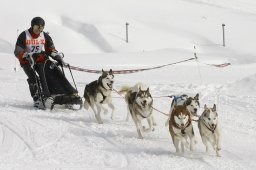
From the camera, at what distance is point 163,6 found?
27.9 m

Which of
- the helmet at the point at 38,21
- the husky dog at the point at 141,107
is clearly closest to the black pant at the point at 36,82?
the helmet at the point at 38,21

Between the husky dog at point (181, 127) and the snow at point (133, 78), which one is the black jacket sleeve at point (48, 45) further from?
the husky dog at point (181, 127)

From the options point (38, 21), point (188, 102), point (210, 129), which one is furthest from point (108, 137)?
point (38, 21)

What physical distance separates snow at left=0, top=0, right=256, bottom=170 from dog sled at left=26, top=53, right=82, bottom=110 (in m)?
0.22

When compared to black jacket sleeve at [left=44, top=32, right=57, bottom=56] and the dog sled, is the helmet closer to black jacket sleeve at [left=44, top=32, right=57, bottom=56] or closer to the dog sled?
black jacket sleeve at [left=44, top=32, right=57, bottom=56]

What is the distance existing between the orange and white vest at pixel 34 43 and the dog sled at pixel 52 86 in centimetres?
28

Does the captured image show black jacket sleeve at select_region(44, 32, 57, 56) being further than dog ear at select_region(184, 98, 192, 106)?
Yes

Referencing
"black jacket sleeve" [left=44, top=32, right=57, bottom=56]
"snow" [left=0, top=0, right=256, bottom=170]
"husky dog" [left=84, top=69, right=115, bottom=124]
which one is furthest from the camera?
"black jacket sleeve" [left=44, top=32, right=57, bottom=56]

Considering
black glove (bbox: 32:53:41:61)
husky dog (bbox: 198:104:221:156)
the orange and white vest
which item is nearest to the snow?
husky dog (bbox: 198:104:221:156)

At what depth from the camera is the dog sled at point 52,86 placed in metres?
9.39

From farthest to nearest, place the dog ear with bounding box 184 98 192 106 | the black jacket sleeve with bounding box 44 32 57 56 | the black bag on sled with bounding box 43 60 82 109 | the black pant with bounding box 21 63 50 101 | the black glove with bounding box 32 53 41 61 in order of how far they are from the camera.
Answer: the black jacket sleeve with bounding box 44 32 57 56
the black glove with bounding box 32 53 41 61
the black pant with bounding box 21 63 50 101
the black bag on sled with bounding box 43 60 82 109
the dog ear with bounding box 184 98 192 106

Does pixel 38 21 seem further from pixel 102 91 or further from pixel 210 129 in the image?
pixel 210 129

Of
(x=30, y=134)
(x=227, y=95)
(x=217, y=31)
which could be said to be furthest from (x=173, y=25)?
(x=30, y=134)

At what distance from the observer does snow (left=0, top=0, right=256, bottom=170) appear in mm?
6512
